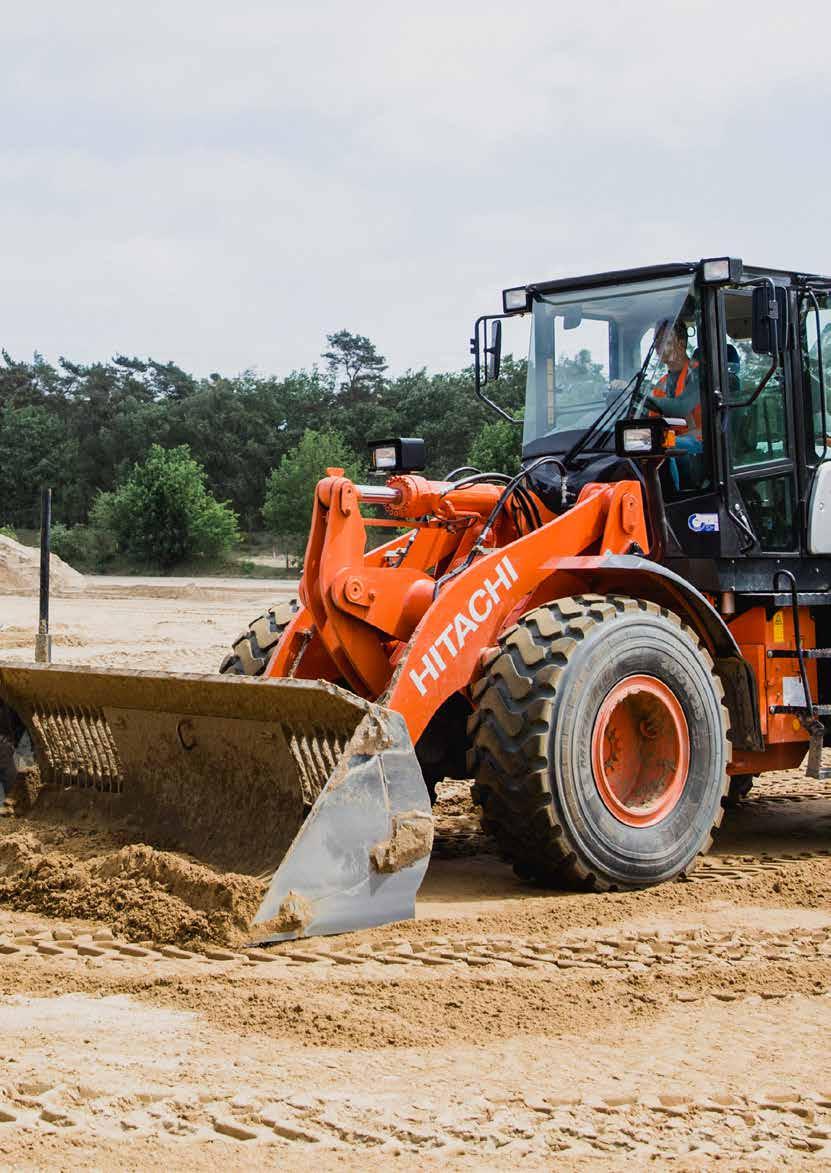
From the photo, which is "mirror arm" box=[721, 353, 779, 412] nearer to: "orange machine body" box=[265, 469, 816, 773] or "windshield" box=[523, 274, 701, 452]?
"windshield" box=[523, 274, 701, 452]

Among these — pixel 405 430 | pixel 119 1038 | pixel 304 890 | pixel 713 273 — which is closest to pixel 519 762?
pixel 304 890

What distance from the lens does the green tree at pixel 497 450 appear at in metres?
38.1

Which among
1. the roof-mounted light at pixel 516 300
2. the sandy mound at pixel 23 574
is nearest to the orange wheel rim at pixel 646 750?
the roof-mounted light at pixel 516 300

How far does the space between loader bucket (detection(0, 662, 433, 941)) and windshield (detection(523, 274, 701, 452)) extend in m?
2.43

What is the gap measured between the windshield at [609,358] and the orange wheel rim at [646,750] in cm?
152

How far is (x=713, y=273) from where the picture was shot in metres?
7.18

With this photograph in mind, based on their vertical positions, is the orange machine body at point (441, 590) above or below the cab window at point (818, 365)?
below

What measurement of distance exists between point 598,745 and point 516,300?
2.87 meters

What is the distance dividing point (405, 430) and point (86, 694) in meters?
53.1

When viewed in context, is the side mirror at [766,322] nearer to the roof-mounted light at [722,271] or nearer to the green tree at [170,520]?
the roof-mounted light at [722,271]

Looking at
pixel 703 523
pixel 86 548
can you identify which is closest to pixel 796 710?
pixel 703 523

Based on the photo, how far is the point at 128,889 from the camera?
577 centimetres

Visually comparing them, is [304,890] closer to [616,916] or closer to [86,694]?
[616,916]

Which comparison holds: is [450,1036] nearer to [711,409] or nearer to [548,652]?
[548,652]
